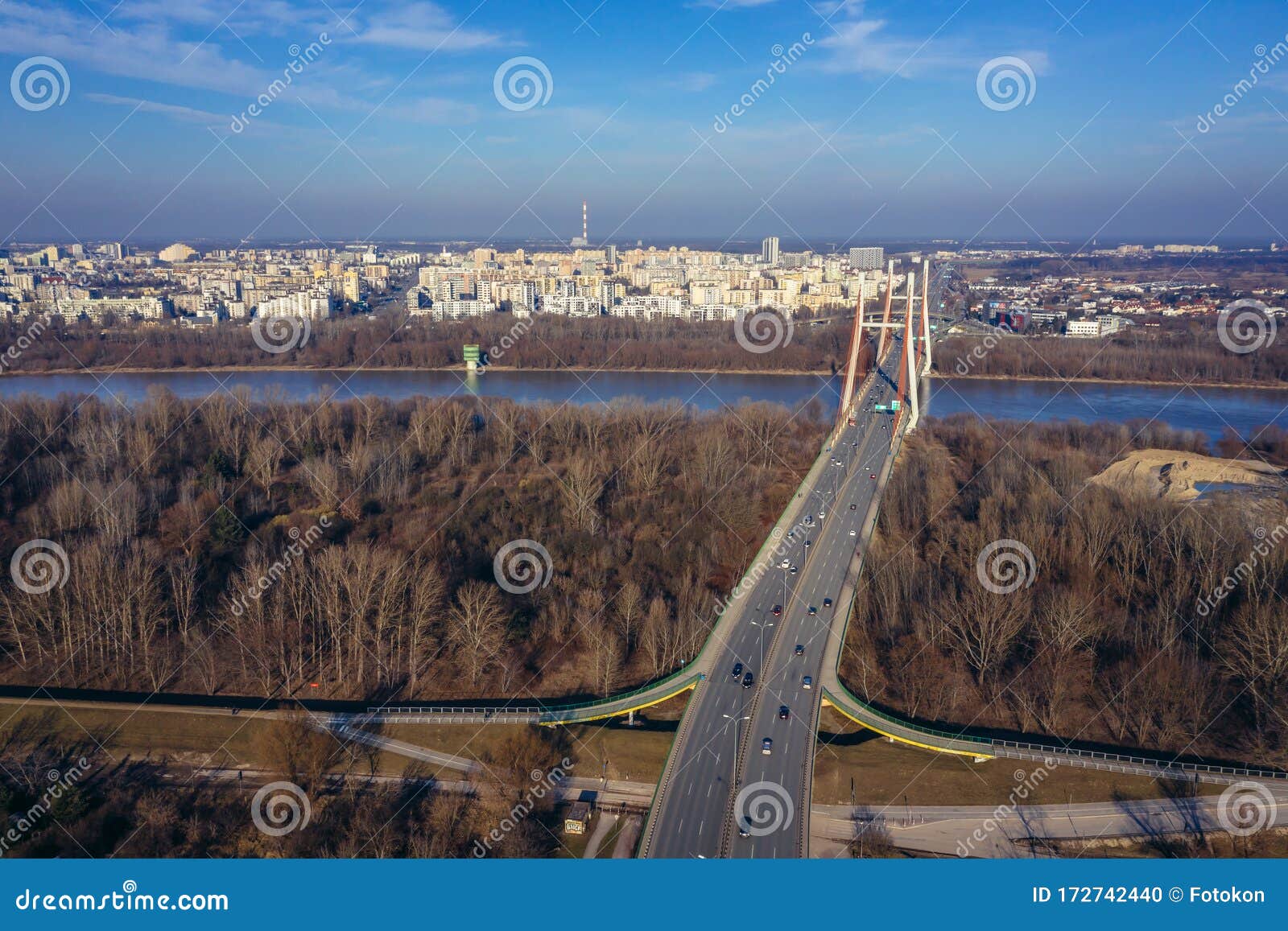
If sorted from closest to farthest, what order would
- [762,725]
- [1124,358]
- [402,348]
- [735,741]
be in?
[735,741] → [762,725] → [1124,358] → [402,348]

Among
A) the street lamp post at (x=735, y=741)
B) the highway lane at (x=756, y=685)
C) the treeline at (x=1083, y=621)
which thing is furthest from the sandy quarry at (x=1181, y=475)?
the street lamp post at (x=735, y=741)

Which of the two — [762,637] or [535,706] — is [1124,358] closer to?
[762,637]

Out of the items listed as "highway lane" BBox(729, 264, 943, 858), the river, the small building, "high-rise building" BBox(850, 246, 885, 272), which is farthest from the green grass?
"high-rise building" BBox(850, 246, 885, 272)

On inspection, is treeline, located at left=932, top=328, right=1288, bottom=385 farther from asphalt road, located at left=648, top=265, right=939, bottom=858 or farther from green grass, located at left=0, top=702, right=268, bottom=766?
green grass, located at left=0, top=702, right=268, bottom=766

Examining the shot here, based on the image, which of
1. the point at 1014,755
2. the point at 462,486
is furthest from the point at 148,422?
the point at 1014,755

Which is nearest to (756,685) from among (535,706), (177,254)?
(535,706)

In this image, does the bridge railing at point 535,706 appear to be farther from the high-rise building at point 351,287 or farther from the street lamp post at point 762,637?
the high-rise building at point 351,287
